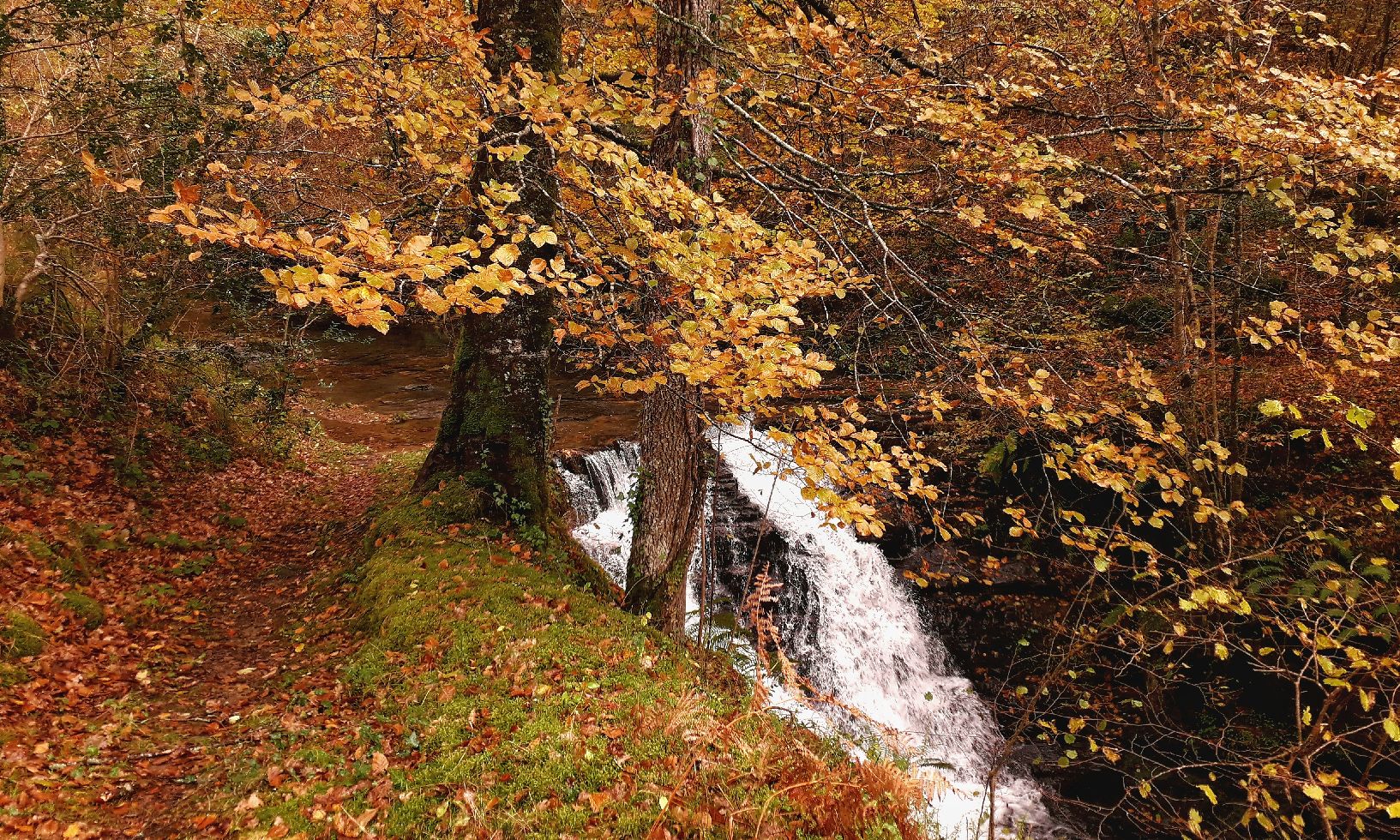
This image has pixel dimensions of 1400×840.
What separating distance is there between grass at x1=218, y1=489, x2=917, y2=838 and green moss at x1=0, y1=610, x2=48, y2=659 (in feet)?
7.17

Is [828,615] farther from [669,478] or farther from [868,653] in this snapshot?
[669,478]

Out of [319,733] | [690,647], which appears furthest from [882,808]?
[319,733]

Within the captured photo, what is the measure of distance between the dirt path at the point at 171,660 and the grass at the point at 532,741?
46 centimetres

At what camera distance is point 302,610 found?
6793 mm

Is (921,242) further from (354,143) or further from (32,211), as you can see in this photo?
(32,211)

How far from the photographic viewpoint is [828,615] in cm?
1029

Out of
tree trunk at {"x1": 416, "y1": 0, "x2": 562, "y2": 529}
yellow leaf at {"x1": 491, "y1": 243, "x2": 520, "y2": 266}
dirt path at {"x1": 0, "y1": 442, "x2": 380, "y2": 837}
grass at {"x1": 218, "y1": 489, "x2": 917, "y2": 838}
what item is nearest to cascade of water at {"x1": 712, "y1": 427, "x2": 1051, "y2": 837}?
tree trunk at {"x1": 416, "y1": 0, "x2": 562, "y2": 529}

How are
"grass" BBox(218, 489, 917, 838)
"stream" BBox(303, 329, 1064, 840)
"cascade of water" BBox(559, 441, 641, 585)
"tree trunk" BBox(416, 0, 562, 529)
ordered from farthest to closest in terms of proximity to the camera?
"cascade of water" BBox(559, 441, 641, 585)
"stream" BBox(303, 329, 1064, 840)
"tree trunk" BBox(416, 0, 562, 529)
"grass" BBox(218, 489, 917, 838)

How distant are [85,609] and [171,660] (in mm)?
993

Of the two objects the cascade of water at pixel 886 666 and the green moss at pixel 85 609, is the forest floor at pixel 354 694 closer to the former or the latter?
the green moss at pixel 85 609

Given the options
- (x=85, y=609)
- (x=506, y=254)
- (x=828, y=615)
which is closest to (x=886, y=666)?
(x=828, y=615)

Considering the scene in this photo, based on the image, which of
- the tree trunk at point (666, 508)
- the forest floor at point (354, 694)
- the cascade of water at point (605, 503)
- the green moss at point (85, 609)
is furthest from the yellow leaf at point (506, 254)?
the cascade of water at point (605, 503)

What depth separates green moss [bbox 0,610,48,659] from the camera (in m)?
4.95

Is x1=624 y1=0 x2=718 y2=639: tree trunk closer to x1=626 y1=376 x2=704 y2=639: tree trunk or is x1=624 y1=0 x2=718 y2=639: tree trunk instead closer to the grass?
x1=626 y1=376 x2=704 y2=639: tree trunk
